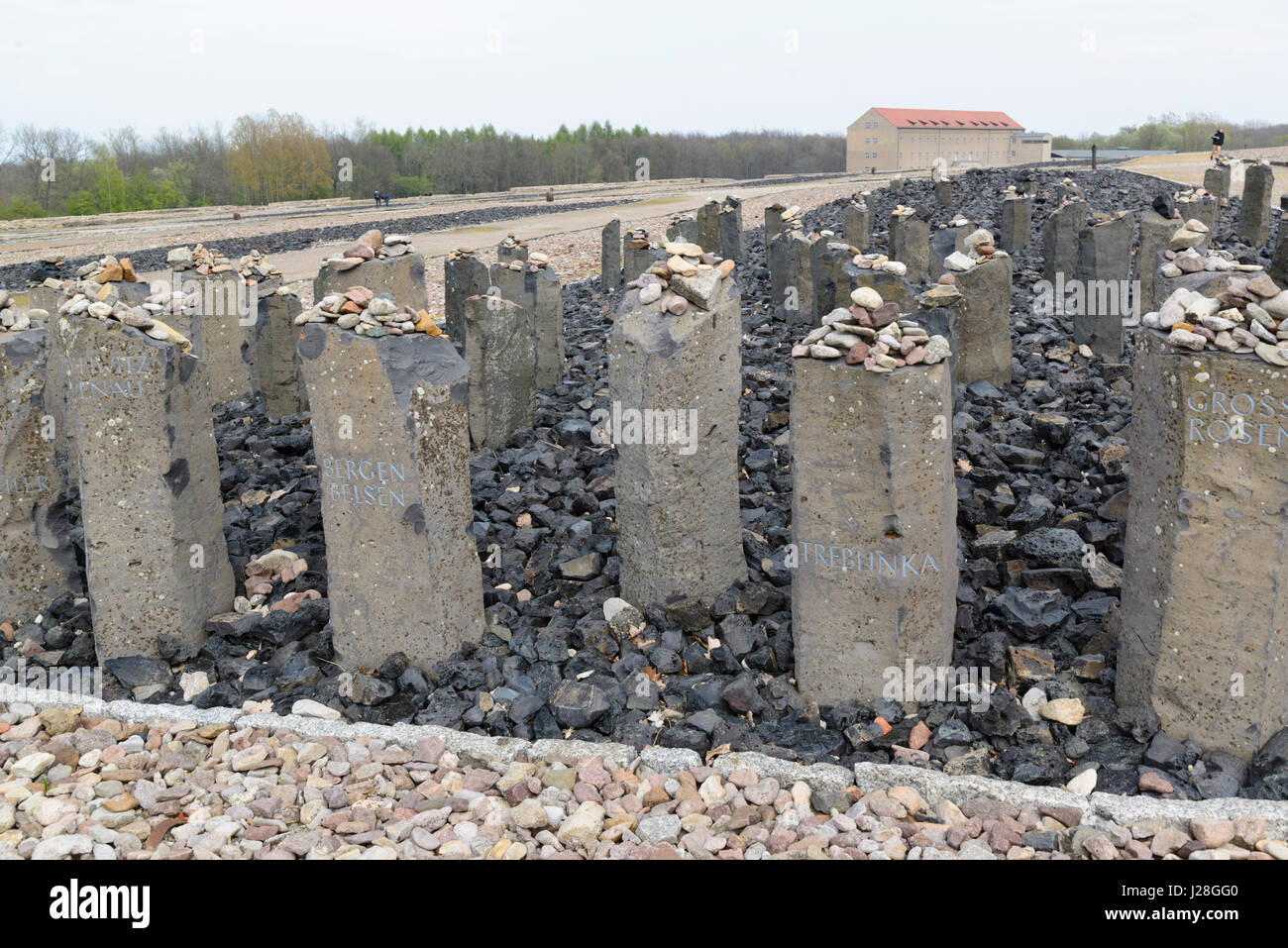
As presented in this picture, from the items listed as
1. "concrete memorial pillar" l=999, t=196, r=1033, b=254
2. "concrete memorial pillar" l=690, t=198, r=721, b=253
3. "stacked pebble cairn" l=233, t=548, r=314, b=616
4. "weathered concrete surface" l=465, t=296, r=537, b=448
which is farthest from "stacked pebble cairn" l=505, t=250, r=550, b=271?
"concrete memorial pillar" l=999, t=196, r=1033, b=254

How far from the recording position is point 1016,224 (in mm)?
17297

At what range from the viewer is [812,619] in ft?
17.2

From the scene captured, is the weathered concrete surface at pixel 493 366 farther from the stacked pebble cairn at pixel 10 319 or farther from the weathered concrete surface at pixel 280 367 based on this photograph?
the stacked pebble cairn at pixel 10 319

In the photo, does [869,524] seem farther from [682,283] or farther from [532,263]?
[532,263]

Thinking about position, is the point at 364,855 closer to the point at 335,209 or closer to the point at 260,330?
the point at 260,330

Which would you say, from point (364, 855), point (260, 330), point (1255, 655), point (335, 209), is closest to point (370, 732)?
point (364, 855)

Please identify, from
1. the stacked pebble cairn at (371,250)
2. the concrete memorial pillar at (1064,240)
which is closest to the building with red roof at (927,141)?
the concrete memorial pillar at (1064,240)

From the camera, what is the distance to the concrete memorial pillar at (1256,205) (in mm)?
17141

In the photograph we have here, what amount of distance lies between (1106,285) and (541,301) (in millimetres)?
6468

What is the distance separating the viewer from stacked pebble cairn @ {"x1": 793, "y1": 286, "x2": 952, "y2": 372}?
4.77 m

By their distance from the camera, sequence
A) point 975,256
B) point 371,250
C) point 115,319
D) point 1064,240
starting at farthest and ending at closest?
point 1064,240 < point 975,256 < point 371,250 < point 115,319

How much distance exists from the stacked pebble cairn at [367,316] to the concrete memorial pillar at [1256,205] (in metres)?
16.9

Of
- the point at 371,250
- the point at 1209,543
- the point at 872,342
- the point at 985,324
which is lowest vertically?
the point at 1209,543

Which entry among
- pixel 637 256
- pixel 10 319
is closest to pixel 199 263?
pixel 10 319
